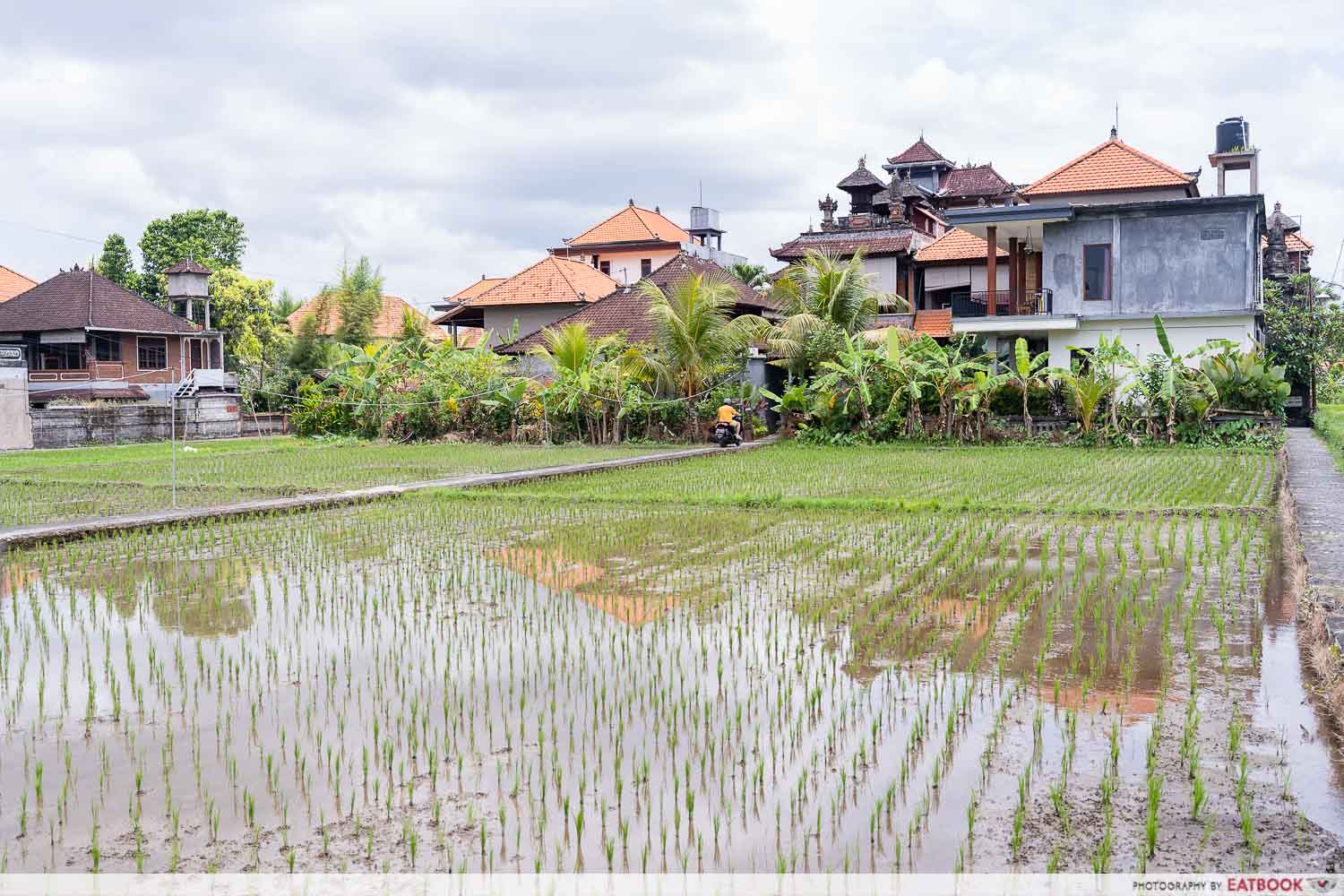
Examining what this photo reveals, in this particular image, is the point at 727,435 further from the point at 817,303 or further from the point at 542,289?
the point at 542,289

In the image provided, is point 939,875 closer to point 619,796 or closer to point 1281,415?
point 619,796

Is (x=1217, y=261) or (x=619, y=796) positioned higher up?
(x=1217, y=261)

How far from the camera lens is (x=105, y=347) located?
38.4 metres

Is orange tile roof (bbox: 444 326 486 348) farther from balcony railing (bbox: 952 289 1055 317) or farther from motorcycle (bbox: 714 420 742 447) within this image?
motorcycle (bbox: 714 420 742 447)

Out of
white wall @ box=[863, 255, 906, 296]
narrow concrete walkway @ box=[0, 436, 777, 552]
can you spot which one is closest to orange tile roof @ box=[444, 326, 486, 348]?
white wall @ box=[863, 255, 906, 296]

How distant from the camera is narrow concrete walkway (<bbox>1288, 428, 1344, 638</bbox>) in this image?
23.8 feet

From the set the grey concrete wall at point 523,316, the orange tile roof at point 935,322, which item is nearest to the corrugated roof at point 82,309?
the grey concrete wall at point 523,316

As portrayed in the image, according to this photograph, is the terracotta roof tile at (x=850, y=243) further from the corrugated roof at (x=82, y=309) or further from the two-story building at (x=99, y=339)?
the corrugated roof at (x=82, y=309)

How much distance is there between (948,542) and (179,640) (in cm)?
638

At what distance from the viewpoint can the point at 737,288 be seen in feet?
107

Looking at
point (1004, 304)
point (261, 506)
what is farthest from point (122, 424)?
point (1004, 304)

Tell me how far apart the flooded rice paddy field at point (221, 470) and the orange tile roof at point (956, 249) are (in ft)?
49.4

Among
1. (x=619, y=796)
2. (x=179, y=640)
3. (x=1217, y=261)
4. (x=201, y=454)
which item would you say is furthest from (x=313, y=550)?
(x=1217, y=261)

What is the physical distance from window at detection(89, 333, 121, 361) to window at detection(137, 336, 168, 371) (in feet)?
2.60
